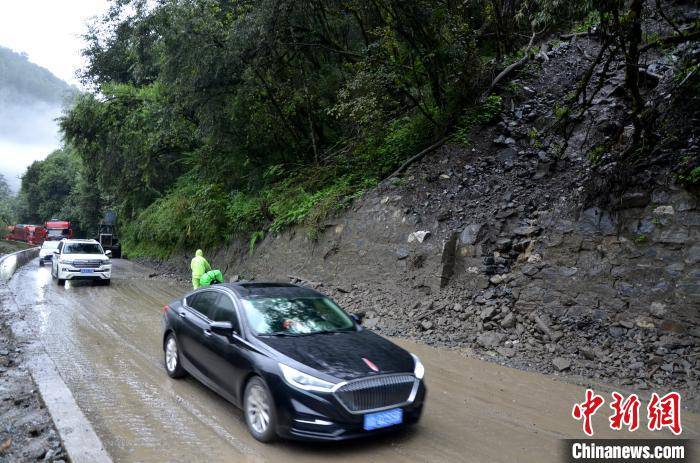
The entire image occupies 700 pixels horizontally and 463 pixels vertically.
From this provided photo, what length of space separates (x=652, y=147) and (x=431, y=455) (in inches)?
298

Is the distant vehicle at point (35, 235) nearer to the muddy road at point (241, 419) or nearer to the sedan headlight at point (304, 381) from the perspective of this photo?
the muddy road at point (241, 419)

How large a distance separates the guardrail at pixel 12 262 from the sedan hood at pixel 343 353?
16.5 metres

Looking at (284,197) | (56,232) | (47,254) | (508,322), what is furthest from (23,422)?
(56,232)

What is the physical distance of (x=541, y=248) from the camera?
10.0m

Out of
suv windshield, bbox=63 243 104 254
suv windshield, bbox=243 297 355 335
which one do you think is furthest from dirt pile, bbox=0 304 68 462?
suv windshield, bbox=63 243 104 254

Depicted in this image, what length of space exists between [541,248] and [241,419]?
6.81 meters

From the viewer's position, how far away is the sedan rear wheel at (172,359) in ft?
23.5

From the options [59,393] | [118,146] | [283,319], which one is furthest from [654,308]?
[118,146]

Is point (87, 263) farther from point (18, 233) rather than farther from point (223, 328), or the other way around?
point (18, 233)

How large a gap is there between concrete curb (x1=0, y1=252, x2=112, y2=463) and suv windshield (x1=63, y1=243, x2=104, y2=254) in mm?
10981

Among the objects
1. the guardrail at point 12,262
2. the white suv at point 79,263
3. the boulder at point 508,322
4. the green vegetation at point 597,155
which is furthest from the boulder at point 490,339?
the guardrail at point 12,262

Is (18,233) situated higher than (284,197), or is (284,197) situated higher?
(284,197)

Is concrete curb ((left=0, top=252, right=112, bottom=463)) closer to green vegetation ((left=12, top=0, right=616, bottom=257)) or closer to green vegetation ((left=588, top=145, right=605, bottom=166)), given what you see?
green vegetation ((left=12, top=0, right=616, bottom=257))

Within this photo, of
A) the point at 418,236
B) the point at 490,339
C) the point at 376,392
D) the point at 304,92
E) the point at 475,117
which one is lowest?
the point at 490,339
